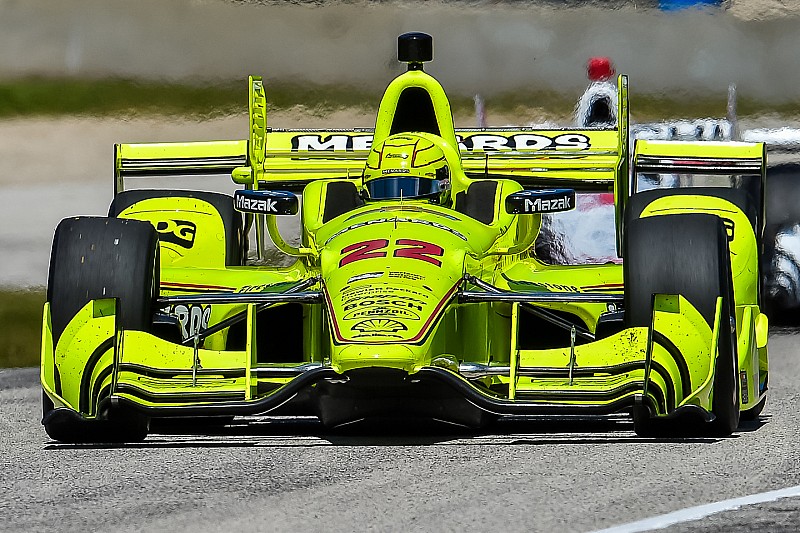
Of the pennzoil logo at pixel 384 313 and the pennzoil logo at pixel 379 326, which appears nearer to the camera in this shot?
the pennzoil logo at pixel 379 326

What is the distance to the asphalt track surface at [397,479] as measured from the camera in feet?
21.2

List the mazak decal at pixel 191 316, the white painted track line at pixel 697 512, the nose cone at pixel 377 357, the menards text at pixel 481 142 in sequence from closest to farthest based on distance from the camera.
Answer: the white painted track line at pixel 697 512
the nose cone at pixel 377 357
the mazak decal at pixel 191 316
the menards text at pixel 481 142

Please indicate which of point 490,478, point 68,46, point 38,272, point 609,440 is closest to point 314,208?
point 609,440

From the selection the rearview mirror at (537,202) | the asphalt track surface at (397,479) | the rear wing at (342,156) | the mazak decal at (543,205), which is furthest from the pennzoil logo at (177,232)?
the mazak decal at (543,205)

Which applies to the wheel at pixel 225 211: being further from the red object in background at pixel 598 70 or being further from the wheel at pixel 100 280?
the red object in background at pixel 598 70

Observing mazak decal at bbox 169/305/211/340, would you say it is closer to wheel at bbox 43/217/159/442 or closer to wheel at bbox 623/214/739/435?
wheel at bbox 43/217/159/442

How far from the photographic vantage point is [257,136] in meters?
11.4

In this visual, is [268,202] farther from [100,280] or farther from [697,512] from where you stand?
[697,512]

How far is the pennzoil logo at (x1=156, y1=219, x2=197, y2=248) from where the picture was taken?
1095 cm

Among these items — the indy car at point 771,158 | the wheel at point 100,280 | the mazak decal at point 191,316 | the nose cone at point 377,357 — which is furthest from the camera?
the indy car at point 771,158

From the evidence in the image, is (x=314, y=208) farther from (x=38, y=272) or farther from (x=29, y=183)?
(x=29, y=183)

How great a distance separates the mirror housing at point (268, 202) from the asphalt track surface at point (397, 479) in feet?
3.60

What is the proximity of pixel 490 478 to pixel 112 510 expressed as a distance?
150 cm

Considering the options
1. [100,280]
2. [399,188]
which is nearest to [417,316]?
[100,280]
